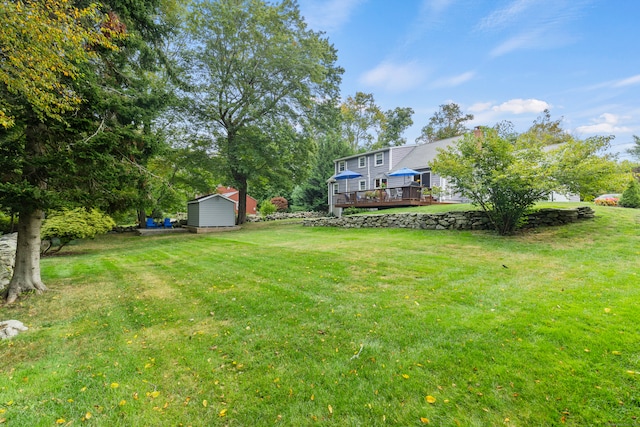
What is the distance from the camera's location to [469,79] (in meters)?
17.1

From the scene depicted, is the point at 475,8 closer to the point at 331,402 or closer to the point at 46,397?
the point at 331,402

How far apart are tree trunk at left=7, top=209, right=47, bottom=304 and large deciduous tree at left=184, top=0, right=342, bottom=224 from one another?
11.9 metres

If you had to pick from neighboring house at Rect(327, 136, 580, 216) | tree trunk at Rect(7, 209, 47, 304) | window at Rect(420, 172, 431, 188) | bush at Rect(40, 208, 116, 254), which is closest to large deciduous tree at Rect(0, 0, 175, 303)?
tree trunk at Rect(7, 209, 47, 304)

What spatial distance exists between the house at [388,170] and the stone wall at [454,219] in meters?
3.87

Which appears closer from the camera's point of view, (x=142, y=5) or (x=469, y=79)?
(x=142, y=5)

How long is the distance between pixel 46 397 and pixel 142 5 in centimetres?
847

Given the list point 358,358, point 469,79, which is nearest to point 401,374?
point 358,358

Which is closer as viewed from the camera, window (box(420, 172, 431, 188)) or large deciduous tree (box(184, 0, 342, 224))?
large deciduous tree (box(184, 0, 342, 224))

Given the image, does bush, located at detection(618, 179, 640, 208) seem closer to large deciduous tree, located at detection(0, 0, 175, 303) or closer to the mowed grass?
the mowed grass

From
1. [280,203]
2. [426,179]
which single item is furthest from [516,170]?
[280,203]

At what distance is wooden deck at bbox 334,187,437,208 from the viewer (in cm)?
1653

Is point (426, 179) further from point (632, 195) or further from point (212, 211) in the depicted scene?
point (212, 211)

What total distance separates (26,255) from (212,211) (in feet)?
43.3

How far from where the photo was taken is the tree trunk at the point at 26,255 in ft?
16.8
